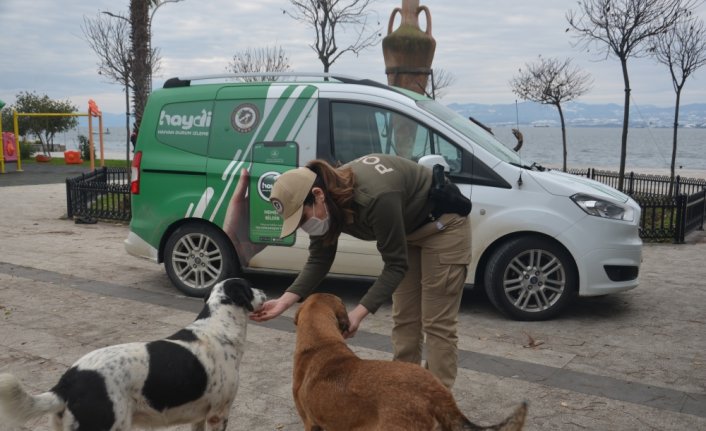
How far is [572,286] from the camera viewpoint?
6.42 metres

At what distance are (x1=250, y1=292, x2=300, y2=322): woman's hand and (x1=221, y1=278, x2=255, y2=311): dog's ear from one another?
0.25ft

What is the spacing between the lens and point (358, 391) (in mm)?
2779

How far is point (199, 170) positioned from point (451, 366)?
417 cm

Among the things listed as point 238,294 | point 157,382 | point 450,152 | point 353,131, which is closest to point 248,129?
point 353,131

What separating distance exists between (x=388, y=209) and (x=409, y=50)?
860cm

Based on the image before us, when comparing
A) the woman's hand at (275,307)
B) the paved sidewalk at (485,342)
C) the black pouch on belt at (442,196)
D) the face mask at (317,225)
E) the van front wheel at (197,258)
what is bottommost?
the paved sidewalk at (485,342)

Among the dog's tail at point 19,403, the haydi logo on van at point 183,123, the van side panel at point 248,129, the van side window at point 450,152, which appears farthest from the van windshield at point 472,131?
the dog's tail at point 19,403

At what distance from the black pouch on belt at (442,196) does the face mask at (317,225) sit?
69 cm

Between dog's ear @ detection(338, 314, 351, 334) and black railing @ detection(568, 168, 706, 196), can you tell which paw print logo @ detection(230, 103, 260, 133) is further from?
black railing @ detection(568, 168, 706, 196)

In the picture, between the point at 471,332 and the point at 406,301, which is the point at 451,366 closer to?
the point at 406,301

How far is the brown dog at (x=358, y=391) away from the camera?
2621mm

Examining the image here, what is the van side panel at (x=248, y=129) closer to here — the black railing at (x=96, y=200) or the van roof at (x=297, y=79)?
the van roof at (x=297, y=79)

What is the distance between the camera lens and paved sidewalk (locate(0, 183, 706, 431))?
4434mm

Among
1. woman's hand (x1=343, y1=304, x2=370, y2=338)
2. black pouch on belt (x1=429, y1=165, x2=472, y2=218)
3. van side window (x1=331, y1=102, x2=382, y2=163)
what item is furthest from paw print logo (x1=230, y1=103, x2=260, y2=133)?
woman's hand (x1=343, y1=304, x2=370, y2=338)
